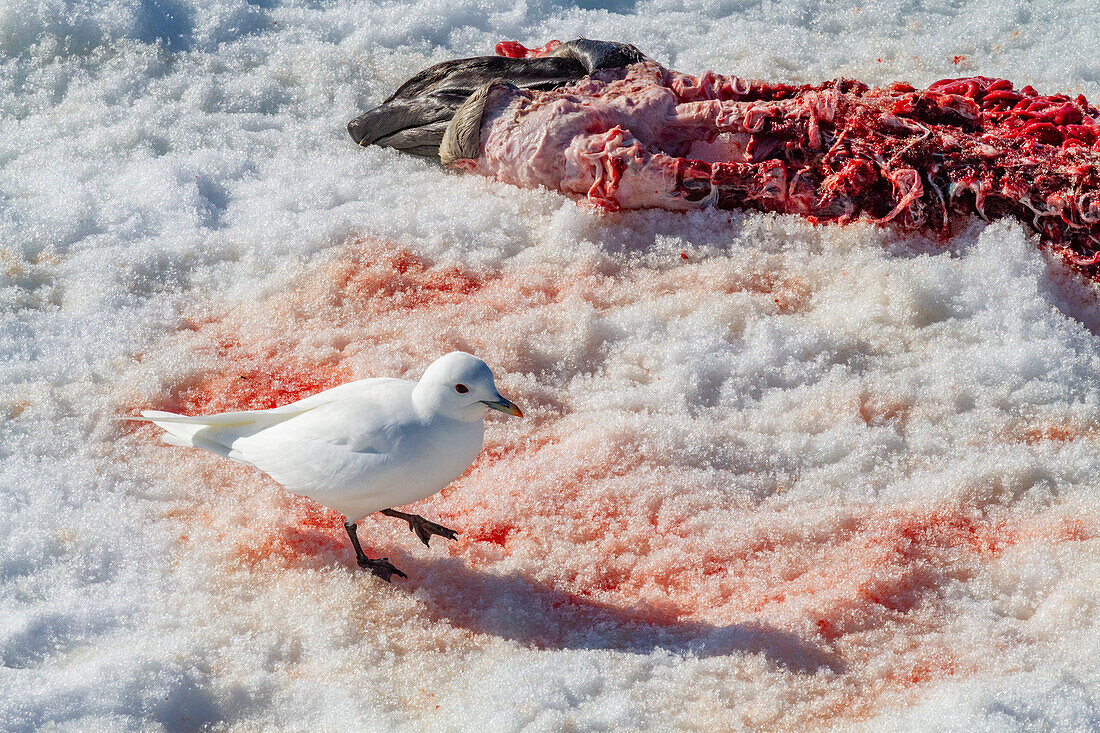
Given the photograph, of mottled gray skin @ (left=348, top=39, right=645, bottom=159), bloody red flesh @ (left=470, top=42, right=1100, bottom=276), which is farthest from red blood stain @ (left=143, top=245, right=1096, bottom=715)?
mottled gray skin @ (left=348, top=39, right=645, bottom=159)

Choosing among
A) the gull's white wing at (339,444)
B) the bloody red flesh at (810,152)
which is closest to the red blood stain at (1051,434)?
the bloody red flesh at (810,152)

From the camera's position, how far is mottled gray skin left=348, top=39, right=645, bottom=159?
4137mm

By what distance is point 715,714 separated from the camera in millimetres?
2164

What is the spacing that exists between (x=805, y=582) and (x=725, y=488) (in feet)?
1.25

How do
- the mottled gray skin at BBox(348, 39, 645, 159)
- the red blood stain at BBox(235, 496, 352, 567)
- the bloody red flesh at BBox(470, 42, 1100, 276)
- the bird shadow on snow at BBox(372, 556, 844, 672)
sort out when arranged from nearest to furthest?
1. the bird shadow on snow at BBox(372, 556, 844, 672)
2. the red blood stain at BBox(235, 496, 352, 567)
3. the bloody red flesh at BBox(470, 42, 1100, 276)
4. the mottled gray skin at BBox(348, 39, 645, 159)

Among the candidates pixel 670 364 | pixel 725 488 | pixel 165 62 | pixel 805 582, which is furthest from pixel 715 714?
pixel 165 62

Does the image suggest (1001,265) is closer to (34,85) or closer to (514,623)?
(514,623)

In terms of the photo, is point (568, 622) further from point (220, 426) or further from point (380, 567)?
point (220, 426)

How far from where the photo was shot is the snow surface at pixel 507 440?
2.24m

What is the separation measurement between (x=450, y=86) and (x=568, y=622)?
2644mm

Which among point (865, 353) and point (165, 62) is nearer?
A: point (865, 353)

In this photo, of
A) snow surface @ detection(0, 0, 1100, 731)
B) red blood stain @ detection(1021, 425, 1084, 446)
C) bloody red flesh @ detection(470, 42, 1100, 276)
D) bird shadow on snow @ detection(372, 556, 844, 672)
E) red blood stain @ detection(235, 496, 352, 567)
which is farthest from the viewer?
bloody red flesh @ detection(470, 42, 1100, 276)

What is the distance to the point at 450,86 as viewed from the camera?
4.21 meters

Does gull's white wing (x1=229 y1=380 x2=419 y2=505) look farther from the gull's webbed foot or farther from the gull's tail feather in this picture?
the gull's webbed foot
